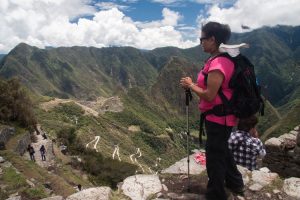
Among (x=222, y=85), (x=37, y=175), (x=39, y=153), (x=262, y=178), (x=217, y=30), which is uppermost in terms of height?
(x=217, y=30)

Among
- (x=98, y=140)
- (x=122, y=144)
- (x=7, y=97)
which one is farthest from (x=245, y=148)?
(x=122, y=144)

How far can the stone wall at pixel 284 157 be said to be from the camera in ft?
40.0

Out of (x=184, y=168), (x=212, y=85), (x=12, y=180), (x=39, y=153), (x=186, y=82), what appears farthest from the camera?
(x=39, y=153)

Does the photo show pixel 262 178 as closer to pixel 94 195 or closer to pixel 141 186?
pixel 141 186

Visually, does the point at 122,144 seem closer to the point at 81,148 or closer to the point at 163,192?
the point at 81,148

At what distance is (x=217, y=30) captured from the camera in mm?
6277

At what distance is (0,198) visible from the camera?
39.6 feet

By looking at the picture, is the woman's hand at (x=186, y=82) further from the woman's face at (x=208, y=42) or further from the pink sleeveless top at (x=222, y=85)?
the woman's face at (x=208, y=42)

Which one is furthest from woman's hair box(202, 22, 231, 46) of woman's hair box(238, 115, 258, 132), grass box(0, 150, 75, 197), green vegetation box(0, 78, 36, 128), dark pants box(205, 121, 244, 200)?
green vegetation box(0, 78, 36, 128)

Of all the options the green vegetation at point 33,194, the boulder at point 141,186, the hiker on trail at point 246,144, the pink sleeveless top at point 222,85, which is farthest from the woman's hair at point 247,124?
the green vegetation at point 33,194

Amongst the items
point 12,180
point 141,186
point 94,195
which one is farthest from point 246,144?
point 12,180

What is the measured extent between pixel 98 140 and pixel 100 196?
4568 inches

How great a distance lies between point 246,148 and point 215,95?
3.73 metres

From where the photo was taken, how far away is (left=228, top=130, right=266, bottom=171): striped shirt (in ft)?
29.8
